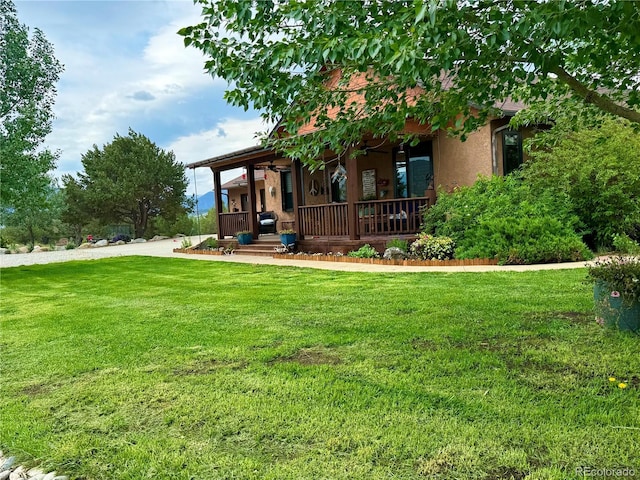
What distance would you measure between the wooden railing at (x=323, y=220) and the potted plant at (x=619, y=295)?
7.65 metres

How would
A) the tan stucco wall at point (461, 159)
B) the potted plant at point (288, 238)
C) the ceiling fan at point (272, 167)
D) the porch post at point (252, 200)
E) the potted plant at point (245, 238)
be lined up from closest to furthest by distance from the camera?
the tan stucco wall at point (461, 159), the potted plant at point (288, 238), the porch post at point (252, 200), the potted plant at point (245, 238), the ceiling fan at point (272, 167)

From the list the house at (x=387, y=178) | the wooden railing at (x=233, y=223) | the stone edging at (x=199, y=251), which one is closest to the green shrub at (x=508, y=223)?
the house at (x=387, y=178)

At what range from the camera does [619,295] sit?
12.5ft

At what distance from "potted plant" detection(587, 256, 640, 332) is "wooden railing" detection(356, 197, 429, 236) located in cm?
682

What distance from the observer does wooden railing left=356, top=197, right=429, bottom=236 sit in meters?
10.9

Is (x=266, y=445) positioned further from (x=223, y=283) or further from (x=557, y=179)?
(x=557, y=179)

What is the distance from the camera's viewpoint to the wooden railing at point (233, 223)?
14969 millimetres

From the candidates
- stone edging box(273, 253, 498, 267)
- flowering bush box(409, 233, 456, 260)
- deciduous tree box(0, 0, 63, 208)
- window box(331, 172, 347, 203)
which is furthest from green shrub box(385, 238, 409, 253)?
deciduous tree box(0, 0, 63, 208)

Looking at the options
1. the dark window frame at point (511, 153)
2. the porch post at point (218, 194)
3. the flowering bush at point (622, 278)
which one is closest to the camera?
the flowering bush at point (622, 278)

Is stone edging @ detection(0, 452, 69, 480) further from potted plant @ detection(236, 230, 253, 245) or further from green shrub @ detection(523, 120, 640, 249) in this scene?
potted plant @ detection(236, 230, 253, 245)

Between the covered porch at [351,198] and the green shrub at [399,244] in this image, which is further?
the covered porch at [351,198]

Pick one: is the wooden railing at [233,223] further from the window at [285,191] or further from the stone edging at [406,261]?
the stone edging at [406,261]

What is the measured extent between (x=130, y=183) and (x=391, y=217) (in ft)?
74.5

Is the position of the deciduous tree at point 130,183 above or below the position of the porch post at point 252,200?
above
